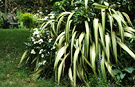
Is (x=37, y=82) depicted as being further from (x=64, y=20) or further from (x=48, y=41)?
(x=64, y=20)

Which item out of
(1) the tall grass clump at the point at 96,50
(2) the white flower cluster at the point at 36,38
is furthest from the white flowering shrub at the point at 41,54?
(1) the tall grass clump at the point at 96,50

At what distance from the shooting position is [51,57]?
2.99 metres

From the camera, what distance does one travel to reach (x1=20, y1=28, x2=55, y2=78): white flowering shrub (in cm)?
296

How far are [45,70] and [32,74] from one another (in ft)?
0.84

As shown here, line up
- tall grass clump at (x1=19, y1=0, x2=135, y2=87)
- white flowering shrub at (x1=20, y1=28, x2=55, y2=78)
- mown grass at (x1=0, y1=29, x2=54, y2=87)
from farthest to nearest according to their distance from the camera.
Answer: white flowering shrub at (x1=20, y1=28, x2=55, y2=78) → mown grass at (x1=0, y1=29, x2=54, y2=87) → tall grass clump at (x1=19, y1=0, x2=135, y2=87)

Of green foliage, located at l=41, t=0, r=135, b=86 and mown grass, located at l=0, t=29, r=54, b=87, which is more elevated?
green foliage, located at l=41, t=0, r=135, b=86

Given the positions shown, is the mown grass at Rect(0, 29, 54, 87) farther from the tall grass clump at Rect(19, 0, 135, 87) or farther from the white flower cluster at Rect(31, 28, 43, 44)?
the white flower cluster at Rect(31, 28, 43, 44)

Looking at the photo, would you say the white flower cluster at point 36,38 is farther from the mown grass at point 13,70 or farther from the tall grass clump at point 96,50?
the mown grass at point 13,70

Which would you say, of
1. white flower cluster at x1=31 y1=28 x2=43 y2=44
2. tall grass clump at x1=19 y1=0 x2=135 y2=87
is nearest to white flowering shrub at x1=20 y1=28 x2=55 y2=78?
white flower cluster at x1=31 y1=28 x2=43 y2=44

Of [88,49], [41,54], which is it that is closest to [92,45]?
[88,49]

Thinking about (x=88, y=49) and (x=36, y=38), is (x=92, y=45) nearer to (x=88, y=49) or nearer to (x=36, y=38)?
(x=88, y=49)

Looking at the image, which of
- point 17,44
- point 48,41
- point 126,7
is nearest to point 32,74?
point 48,41

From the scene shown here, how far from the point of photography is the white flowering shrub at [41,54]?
117 inches

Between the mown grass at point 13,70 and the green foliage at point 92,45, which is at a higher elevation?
the green foliage at point 92,45
